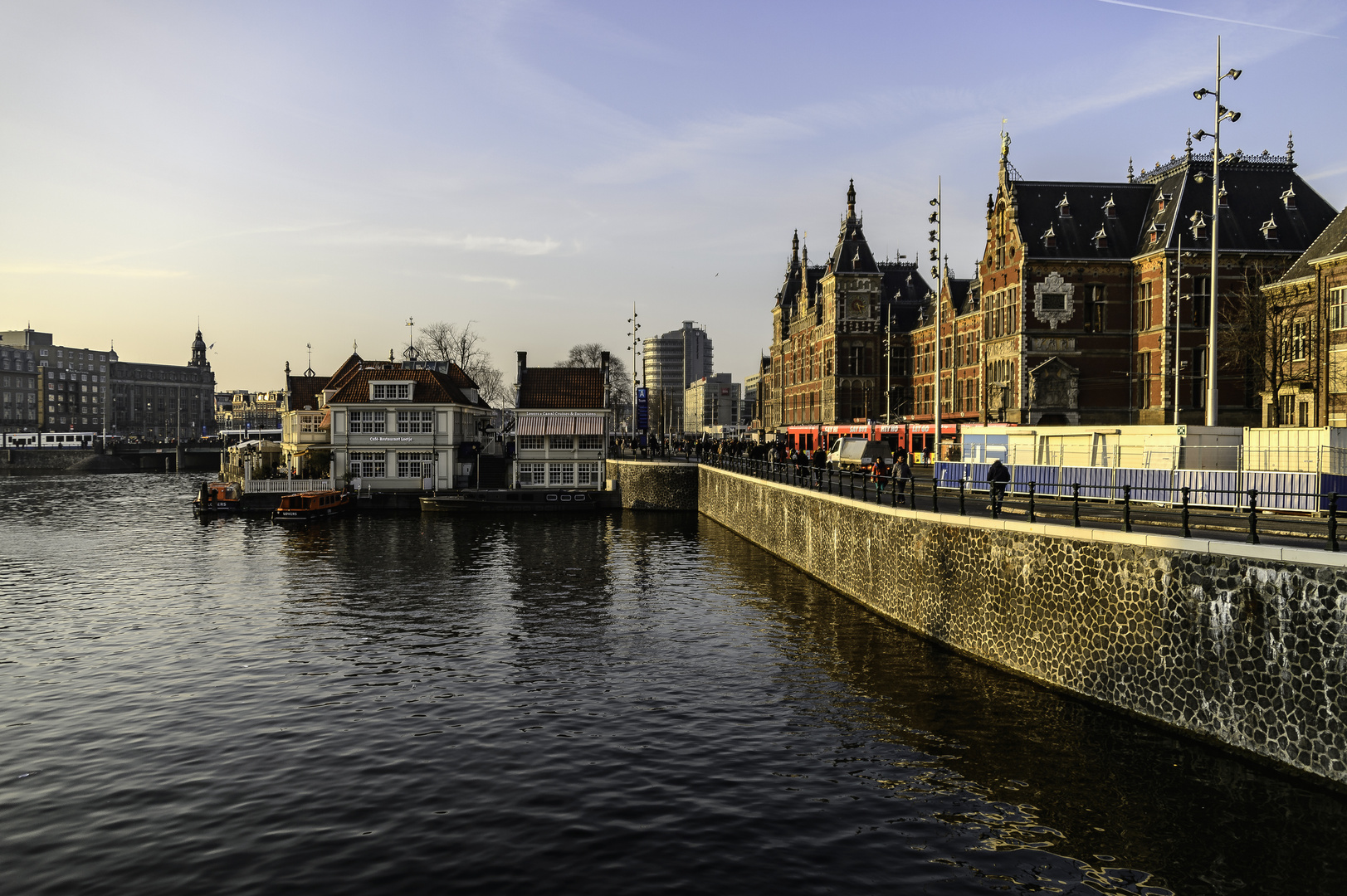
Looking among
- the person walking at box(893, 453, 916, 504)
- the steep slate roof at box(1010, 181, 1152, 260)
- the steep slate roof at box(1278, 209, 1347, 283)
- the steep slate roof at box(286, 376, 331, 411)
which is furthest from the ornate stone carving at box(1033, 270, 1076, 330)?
the steep slate roof at box(286, 376, 331, 411)

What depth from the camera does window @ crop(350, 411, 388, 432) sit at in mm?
67688

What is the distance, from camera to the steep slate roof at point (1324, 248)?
1565 inches

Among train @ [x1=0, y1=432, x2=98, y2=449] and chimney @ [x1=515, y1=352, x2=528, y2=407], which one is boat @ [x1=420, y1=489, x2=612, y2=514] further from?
train @ [x1=0, y1=432, x2=98, y2=449]

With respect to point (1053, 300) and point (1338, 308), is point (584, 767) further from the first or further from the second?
point (1053, 300)

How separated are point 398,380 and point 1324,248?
57345 mm

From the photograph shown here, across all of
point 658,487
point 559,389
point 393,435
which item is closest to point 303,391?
point 393,435

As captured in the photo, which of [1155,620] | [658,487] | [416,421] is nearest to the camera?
[1155,620]

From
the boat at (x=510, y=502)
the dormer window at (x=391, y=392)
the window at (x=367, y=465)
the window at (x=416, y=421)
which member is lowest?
the boat at (x=510, y=502)

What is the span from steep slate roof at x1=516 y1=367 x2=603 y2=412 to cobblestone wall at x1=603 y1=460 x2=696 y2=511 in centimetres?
633

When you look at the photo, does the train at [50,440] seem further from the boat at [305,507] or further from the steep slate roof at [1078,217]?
the steep slate roof at [1078,217]

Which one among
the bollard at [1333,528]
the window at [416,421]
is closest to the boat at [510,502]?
the window at [416,421]

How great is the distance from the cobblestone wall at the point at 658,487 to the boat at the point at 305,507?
20716 mm

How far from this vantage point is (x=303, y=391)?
8356 centimetres

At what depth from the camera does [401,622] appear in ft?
91.0
